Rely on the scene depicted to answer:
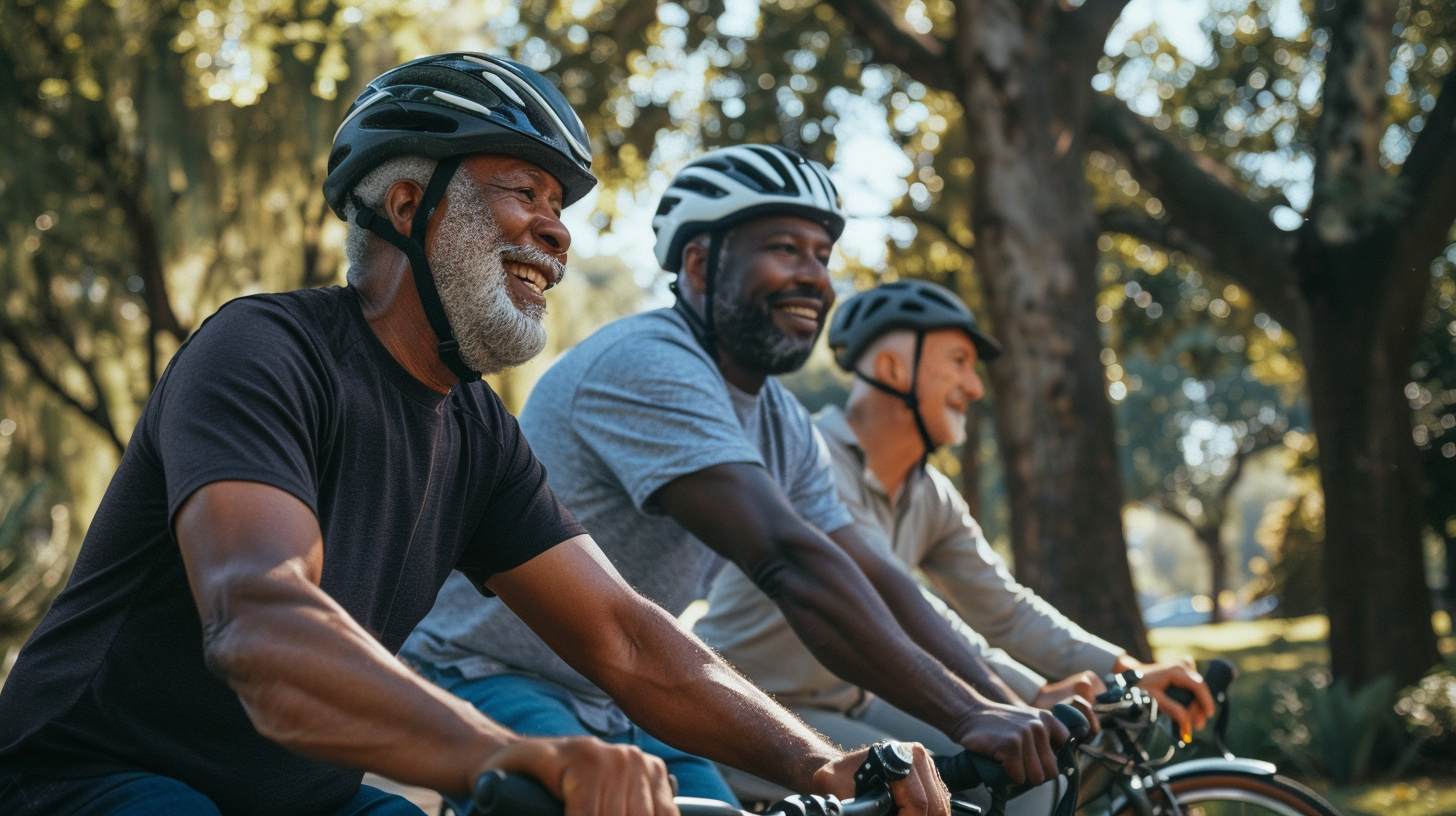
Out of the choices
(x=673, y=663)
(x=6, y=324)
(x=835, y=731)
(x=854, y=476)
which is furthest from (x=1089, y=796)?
(x=6, y=324)

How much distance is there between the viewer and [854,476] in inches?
176

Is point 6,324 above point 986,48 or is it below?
below

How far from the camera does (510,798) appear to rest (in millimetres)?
1466

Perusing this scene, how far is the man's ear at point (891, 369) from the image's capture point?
185 inches

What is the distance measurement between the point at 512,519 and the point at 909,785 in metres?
0.87

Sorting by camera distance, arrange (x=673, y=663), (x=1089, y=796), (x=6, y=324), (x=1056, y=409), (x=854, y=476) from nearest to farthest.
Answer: (x=673, y=663), (x=1089, y=796), (x=854, y=476), (x=1056, y=409), (x=6, y=324)

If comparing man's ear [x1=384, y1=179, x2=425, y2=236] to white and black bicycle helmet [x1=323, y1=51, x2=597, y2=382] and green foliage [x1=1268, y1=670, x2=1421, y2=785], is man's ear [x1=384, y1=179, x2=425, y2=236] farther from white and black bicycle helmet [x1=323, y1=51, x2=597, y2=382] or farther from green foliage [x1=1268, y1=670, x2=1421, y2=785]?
green foliage [x1=1268, y1=670, x2=1421, y2=785]

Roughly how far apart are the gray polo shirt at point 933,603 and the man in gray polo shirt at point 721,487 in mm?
368

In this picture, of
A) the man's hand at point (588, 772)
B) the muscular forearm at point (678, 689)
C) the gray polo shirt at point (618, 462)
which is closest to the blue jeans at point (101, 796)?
the man's hand at point (588, 772)

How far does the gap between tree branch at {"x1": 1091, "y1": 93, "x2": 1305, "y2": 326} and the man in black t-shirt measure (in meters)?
9.24

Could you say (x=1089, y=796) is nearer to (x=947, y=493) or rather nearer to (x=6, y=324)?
(x=947, y=493)

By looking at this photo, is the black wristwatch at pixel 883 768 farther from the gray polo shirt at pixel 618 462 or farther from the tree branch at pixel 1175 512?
the tree branch at pixel 1175 512

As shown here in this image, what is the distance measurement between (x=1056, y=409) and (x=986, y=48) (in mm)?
2636

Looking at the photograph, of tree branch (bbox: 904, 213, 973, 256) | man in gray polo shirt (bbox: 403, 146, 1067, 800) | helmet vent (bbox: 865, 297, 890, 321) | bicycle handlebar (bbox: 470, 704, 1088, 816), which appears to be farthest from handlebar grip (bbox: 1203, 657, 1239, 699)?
tree branch (bbox: 904, 213, 973, 256)
